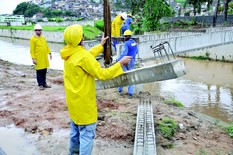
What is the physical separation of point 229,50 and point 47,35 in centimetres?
2162

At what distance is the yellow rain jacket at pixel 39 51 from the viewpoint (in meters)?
7.88

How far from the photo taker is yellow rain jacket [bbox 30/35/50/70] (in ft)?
25.9

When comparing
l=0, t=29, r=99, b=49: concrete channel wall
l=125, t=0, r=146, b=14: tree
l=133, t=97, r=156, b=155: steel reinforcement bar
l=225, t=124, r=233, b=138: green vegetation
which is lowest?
l=225, t=124, r=233, b=138: green vegetation

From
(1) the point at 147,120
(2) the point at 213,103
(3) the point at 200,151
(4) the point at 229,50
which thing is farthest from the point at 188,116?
(4) the point at 229,50

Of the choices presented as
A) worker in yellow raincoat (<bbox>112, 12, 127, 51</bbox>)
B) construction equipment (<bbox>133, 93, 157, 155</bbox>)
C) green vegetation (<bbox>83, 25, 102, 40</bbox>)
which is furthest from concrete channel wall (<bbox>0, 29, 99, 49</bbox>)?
construction equipment (<bbox>133, 93, 157, 155</bbox>)

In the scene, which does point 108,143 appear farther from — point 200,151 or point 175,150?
point 200,151

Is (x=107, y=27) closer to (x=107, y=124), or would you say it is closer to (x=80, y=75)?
(x=80, y=75)

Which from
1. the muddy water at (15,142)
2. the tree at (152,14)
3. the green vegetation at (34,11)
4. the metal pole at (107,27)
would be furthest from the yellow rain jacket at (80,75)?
the green vegetation at (34,11)

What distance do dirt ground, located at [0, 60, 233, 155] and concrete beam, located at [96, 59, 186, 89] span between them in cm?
130

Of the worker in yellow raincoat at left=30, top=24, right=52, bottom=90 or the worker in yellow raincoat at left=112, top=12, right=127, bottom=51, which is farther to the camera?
the worker in yellow raincoat at left=112, top=12, right=127, bottom=51

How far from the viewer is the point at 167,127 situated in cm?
531

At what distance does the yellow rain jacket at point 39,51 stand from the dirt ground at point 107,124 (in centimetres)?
75

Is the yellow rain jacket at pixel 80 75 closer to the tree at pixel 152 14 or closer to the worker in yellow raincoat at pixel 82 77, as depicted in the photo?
the worker in yellow raincoat at pixel 82 77

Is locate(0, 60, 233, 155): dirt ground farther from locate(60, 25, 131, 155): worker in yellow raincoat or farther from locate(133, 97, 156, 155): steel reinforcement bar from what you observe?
locate(60, 25, 131, 155): worker in yellow raincoat
